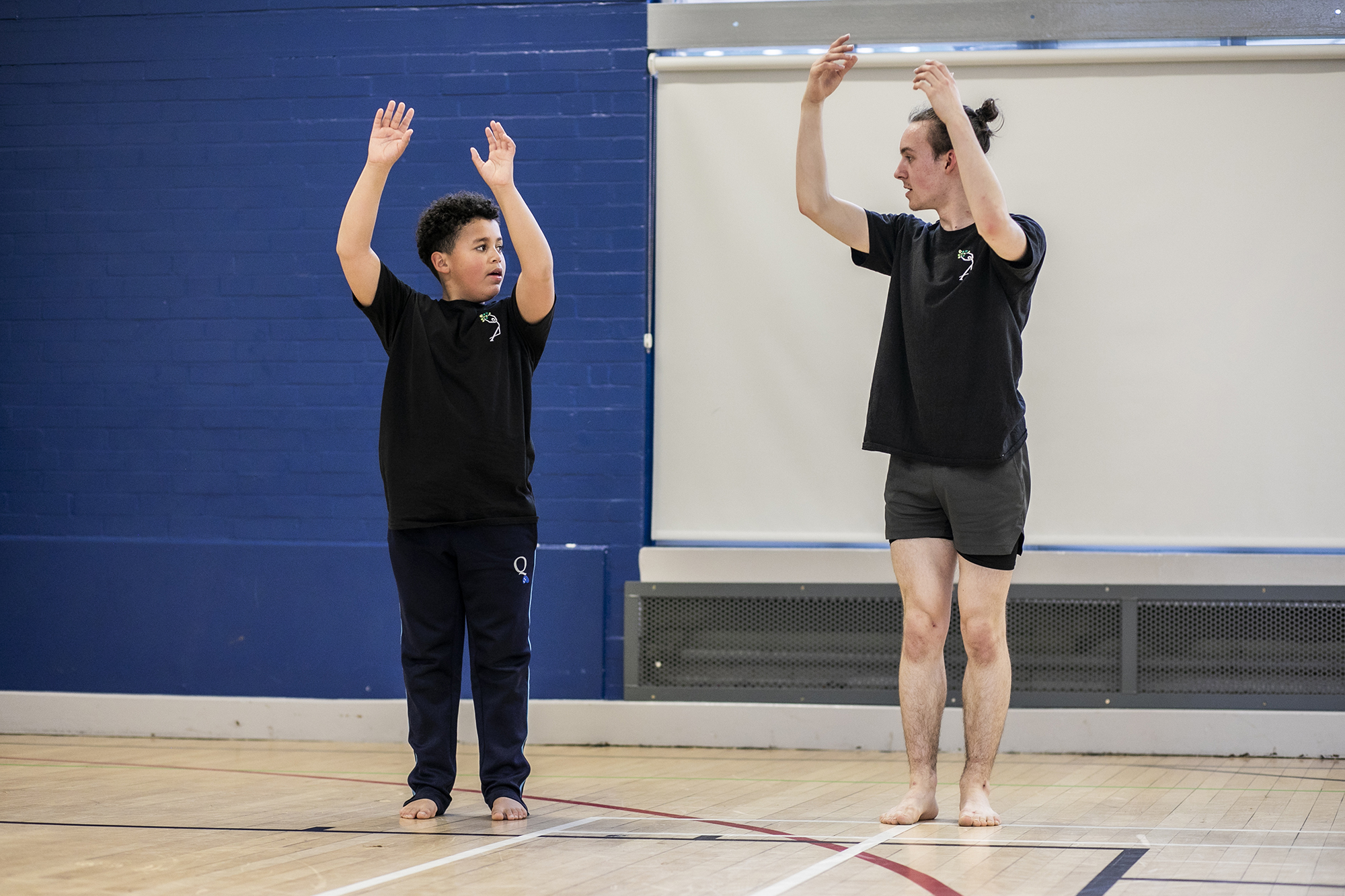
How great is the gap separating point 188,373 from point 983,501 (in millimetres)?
2845

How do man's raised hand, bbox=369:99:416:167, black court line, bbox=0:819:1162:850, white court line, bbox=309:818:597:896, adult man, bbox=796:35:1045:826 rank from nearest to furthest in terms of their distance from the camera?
1. white court line, bbox=309:818:597:896
2. black court line, bbox=0:819:1162:850
3. adult man, bbox=796:35:1045:826
4. man's raised hand, bbox=369:99:416:167

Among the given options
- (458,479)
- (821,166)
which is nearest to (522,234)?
(458,479)

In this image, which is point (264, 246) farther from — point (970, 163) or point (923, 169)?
point (970, 163)

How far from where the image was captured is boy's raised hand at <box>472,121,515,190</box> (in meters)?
2.63

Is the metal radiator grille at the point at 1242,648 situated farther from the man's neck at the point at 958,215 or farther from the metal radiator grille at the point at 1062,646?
the man's neck at the point at 958,215

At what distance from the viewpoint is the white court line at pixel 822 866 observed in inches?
76.6

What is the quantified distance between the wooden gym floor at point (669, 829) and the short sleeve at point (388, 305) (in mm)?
1001

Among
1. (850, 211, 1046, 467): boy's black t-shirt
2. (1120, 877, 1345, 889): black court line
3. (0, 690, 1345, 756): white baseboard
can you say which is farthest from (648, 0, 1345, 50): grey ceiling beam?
(1120, 877, 1345, 889): black court line

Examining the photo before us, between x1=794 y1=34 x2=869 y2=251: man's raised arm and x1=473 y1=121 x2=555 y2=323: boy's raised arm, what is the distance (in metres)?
0.54

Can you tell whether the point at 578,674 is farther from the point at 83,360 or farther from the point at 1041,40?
the point at 1041,40

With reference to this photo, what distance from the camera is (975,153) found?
Answer: 2449mm

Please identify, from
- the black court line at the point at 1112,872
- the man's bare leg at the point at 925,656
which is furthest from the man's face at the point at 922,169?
the black court line at the point at 1112,872

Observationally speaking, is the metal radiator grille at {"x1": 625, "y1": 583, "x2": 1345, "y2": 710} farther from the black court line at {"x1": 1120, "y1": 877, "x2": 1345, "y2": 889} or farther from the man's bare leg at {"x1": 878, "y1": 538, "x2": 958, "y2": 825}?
the black court line at {"x1": 1120, "y1": 877, "x2": 1345, "y2": 889}

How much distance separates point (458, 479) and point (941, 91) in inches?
47.4
